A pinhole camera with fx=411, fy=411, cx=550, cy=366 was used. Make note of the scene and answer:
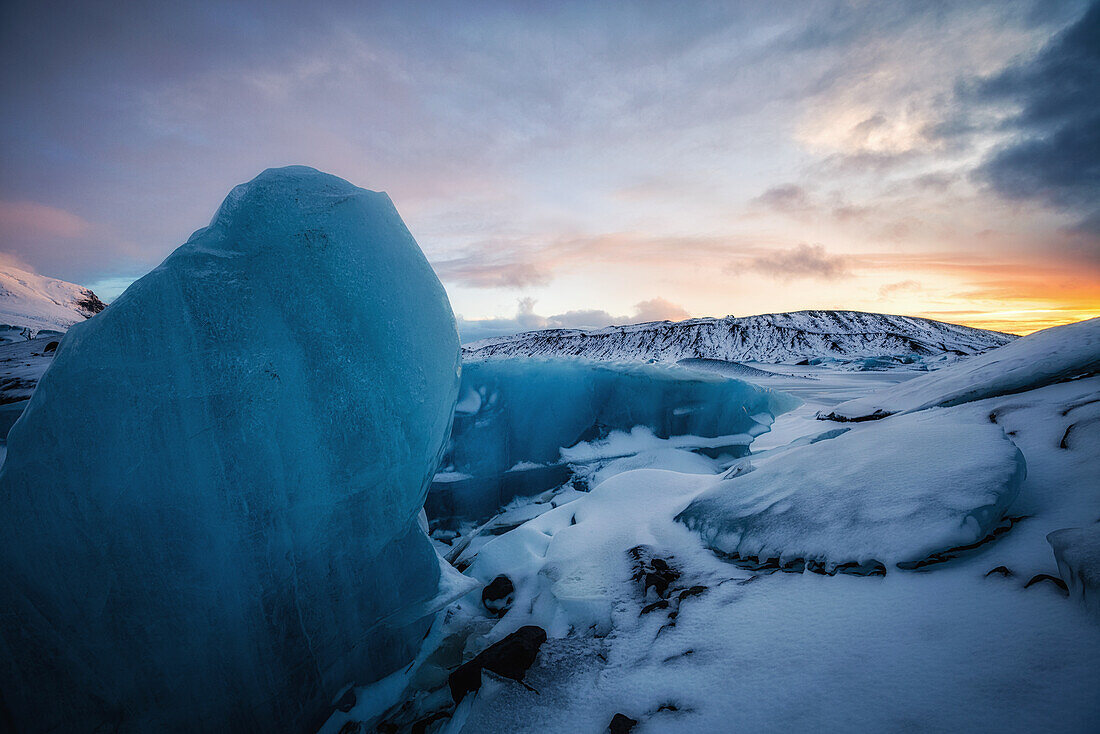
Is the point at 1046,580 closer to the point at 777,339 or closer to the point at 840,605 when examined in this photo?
the point at 840,605

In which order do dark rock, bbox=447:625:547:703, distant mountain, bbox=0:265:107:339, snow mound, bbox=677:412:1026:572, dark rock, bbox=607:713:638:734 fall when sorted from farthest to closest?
1. distant mountain, bbox=0:265:107:339
2. dark rock, bbox=447:625:547:703
3. snow mound, bbox=677:412:1026:572
4. dark rock, bbox=607:713:638:734

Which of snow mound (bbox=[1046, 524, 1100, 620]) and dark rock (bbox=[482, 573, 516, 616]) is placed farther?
dark rock (bbox=[482, 573, 516, 616])

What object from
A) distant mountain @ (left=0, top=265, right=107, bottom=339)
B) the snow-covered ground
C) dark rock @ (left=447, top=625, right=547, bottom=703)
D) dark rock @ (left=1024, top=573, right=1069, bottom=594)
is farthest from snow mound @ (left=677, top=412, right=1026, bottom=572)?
distant mountain @ (left=0, top=265, right=107, bottom=339)

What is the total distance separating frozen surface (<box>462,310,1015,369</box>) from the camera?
99.0 ft

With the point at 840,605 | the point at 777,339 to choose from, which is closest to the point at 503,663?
the point at 840,605

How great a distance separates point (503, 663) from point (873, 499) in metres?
1.55

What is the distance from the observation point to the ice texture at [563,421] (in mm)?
4691

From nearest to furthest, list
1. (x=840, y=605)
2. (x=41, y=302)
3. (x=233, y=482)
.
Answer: (x=840, y=605), (x=233, y=482), (x=41, y=302)

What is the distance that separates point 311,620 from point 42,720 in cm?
87

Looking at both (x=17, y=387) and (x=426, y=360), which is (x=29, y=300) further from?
(x=426, y=360)

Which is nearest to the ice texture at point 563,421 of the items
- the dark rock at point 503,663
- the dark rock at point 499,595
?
the dark rock at point 499,595

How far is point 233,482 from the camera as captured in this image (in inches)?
68.1

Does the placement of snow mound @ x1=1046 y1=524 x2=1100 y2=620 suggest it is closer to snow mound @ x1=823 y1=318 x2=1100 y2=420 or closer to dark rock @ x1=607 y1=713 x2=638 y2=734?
dark rock @ x1=607 y1=713 x2=638 y2=734

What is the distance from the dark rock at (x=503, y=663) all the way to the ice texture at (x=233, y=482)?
0.63 meters
